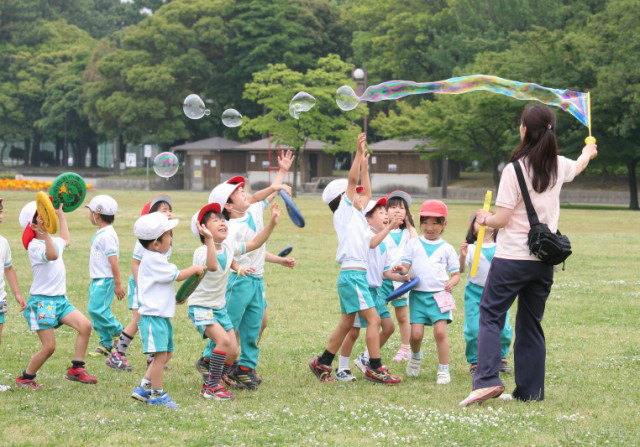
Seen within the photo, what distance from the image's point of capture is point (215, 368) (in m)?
6.41

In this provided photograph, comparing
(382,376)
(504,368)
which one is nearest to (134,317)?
(382,376)

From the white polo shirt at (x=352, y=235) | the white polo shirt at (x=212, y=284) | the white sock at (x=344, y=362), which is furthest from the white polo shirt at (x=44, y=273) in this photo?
the white sock at (x=344, y=362)

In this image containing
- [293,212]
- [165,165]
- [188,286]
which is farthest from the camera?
[165,165]

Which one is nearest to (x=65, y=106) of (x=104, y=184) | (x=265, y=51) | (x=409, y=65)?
(x=104, y=184)

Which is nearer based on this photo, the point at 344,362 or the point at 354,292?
the point at 354,292

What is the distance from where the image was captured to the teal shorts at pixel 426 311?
24.3ft

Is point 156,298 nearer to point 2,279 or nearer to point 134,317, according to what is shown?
point 2,279

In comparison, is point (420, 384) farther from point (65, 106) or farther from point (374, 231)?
point (65, 106)

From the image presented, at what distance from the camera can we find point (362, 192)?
7633mm

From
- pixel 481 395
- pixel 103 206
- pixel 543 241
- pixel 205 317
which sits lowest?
pixel 481 395

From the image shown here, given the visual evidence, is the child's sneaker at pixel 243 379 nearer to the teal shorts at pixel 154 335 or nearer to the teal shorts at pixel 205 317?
the teal shorts at pixel 205 317

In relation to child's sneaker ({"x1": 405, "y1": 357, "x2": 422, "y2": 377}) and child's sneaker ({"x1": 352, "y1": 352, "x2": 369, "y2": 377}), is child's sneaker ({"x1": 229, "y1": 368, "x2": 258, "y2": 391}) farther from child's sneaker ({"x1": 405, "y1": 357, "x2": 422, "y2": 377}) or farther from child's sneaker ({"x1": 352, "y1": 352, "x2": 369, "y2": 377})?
child's sneaker ({"x1": 405, "y1": 357, "x2": 422, "y2": 377})

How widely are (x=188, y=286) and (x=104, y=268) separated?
6.96 feet

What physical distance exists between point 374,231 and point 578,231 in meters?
18.9
